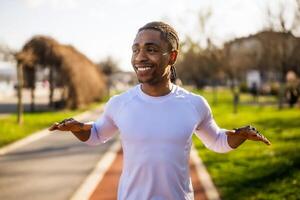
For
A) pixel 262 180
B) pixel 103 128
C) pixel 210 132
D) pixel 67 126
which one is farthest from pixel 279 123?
pixel 67 126

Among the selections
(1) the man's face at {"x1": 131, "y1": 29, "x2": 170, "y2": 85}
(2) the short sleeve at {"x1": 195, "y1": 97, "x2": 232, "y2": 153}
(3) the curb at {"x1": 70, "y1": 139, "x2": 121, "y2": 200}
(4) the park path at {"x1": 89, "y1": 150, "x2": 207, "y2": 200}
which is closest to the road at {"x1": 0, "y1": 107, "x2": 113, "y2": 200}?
(3) the curb at {"x1": 70, "y1": 139, "x2": 121, "y2": 200}

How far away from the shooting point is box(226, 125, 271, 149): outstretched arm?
9.29 ft

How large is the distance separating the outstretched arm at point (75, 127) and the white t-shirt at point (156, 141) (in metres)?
0.18

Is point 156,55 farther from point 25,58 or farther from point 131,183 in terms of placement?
point 25,58

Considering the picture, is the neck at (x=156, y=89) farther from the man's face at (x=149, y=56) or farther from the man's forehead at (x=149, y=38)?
the man's forehead at (x=149, y=38)

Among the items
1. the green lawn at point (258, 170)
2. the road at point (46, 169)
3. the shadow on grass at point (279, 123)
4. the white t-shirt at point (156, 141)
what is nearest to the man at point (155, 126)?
the white t-shirt at point (156, 141)

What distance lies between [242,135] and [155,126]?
534mm

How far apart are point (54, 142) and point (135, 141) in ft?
42.6

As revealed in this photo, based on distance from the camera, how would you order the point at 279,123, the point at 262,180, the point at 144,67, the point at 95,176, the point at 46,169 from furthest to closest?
the point at 279,123 < the point at 46,169 < the point at 95,176 < the point at 262,180 < the point at 144,67

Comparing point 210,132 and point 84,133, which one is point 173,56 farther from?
point 84,133

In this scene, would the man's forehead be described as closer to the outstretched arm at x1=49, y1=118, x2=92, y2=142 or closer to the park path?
the outstretched arm at x1=49, y1=118, x2=92, y2=142

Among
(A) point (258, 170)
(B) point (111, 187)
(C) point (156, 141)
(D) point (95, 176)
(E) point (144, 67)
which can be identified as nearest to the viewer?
(C) point (156, 141)

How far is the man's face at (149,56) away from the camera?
2807 mm

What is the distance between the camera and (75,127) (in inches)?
113
